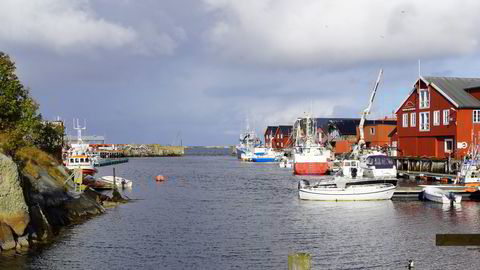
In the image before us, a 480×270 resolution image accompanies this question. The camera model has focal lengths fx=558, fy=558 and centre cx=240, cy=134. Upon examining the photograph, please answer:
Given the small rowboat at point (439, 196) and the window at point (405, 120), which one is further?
the window at point (405, 120)

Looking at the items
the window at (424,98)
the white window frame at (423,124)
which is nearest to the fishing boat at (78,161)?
the white window frame at (423,124)

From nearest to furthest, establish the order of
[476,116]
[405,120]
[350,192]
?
[350,192], [476,116], [405,120]

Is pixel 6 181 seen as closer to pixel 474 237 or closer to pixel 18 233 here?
pixel 18 233

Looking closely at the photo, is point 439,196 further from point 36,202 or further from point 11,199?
point 11,199

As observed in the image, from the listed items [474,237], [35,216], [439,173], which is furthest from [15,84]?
[439,173]

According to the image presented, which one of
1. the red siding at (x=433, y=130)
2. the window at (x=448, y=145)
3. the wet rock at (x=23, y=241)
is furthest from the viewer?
the window at (x=448, y=145)

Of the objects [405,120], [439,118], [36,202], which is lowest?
[36,202]

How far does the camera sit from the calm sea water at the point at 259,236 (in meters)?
28.0

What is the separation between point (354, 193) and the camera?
5331 cm

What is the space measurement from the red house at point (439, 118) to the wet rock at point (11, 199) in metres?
59.0

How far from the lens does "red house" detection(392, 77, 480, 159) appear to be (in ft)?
241

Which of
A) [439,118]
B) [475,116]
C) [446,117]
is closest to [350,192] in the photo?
[446,117]

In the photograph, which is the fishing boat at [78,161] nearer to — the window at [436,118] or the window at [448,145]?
the window at [436,118]

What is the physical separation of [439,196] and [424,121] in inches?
1242
